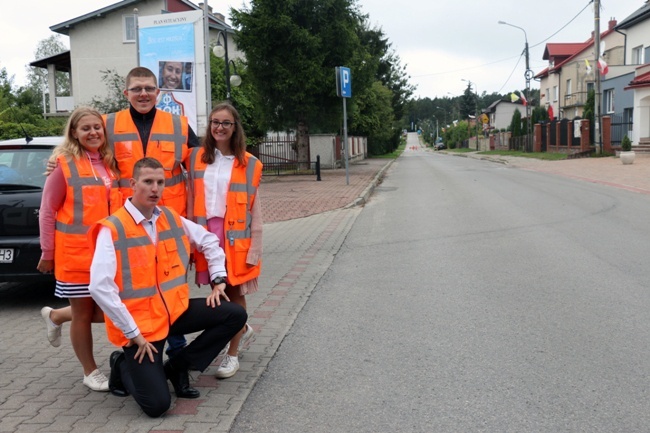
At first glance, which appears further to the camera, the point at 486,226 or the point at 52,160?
the point at 486,226

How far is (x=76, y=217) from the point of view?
400cm

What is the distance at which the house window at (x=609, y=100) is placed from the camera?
42.7 m

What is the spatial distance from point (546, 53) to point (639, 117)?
33.2m

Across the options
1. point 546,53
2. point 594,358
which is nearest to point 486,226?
point 594,358

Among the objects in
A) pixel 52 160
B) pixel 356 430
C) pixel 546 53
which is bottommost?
pixel 356 430

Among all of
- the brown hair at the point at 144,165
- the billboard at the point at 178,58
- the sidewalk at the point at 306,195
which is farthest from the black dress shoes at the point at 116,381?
the sidewalk at the point at 306,195

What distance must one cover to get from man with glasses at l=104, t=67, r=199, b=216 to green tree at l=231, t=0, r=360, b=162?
72.3 feet

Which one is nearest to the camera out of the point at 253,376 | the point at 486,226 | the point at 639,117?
the point at 253,376

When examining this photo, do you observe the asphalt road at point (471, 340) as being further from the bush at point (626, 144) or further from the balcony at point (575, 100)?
the balcony at point (575, 100)

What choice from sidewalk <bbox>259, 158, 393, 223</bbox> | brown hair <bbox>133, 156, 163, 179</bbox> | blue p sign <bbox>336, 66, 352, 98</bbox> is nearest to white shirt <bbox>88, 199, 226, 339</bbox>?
brown hair <bbox>133, 156, 163, 179</bbox>

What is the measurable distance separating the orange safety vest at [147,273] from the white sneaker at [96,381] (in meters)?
0.52

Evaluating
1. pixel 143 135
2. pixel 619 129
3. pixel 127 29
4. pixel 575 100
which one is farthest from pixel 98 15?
pixel 575 100

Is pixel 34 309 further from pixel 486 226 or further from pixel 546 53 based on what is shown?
pixel 546 53

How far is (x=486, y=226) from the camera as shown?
1127 cm
